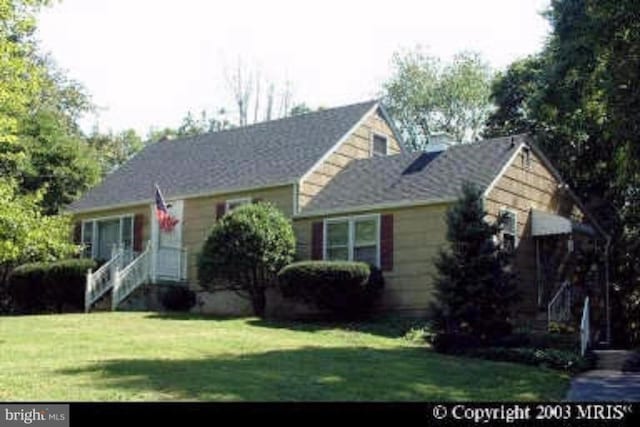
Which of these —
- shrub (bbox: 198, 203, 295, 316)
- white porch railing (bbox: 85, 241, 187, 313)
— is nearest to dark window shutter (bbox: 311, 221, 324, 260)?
shrub (bbox: 198, 203, 295, 316)

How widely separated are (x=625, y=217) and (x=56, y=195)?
67.4 feet

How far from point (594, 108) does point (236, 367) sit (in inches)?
441

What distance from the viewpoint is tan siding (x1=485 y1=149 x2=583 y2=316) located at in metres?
22.3

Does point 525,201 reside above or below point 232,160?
below

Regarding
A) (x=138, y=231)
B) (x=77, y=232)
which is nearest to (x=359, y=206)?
(x=138, y=231)

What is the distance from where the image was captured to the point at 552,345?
1805 centimetres

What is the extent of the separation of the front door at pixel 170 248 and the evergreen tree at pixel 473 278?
34.0ft

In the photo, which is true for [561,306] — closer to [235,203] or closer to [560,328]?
[560,328]

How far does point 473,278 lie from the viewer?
17625mm

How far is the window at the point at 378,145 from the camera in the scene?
27.9 meters

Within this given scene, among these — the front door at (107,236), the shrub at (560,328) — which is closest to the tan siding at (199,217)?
the front door at (107,236)

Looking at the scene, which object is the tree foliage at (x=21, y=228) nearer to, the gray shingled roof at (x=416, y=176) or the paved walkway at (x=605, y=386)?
the paved walkway at (x=605, y=386)

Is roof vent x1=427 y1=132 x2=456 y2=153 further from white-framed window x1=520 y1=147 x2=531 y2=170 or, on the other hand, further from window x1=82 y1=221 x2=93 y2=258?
window x1=82 y1=221 x2=93 y2=258

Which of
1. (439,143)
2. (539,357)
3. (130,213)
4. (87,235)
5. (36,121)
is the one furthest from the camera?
(36,121)
